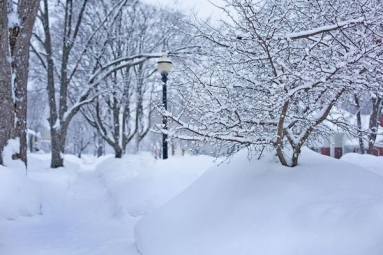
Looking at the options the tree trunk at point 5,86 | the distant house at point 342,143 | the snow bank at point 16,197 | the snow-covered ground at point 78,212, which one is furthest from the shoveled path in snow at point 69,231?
the distant house at point 342,143

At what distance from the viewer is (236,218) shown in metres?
4.11

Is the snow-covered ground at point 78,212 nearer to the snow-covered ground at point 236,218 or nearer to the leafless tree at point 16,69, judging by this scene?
the snow-covered ground at point 236,218

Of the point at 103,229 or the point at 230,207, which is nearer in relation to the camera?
the point at 230,207

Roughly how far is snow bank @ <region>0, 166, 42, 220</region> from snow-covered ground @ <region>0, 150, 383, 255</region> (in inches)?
0.9

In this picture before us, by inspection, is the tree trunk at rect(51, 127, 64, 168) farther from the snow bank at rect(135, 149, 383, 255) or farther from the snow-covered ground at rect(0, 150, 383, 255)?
the snow bank at rect(135, 149, 383, 255)

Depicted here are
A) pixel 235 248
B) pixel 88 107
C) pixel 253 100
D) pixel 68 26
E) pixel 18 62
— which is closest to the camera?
pixel 235 248

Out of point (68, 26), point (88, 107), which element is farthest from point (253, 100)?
point (88, 107)

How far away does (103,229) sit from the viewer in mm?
7434

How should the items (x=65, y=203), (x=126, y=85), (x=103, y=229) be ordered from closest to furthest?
(x=103, y=229) < (x=65, y=203) < (x=126, y=85)

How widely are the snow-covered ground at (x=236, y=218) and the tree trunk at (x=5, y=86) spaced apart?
1.24m

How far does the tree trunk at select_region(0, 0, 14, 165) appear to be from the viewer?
318 inches

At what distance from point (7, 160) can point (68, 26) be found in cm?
932

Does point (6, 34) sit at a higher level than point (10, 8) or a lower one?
lower

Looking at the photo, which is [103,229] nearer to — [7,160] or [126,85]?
[7,160]
